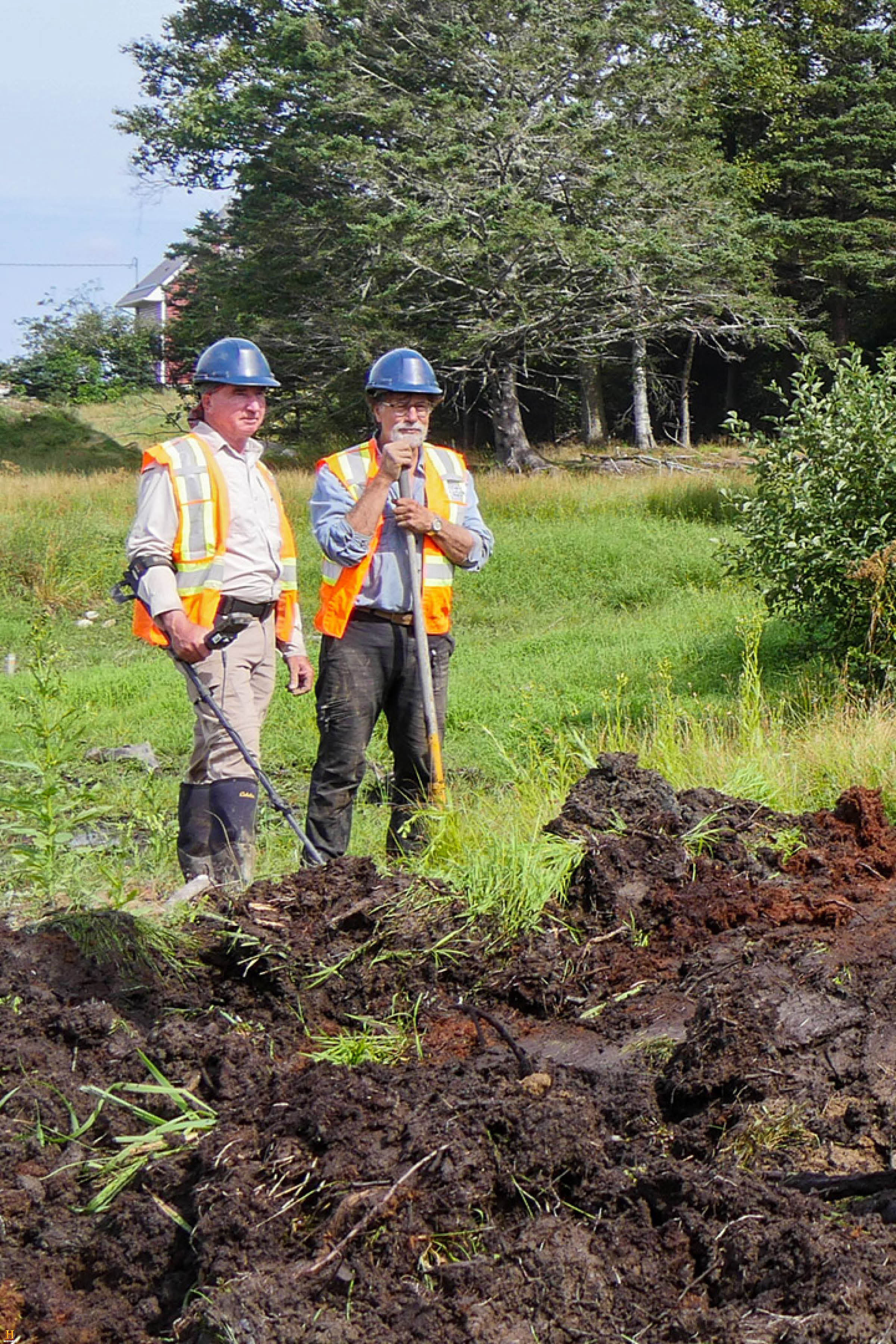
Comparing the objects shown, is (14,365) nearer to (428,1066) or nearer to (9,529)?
(9,529)

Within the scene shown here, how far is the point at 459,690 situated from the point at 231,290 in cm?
2004

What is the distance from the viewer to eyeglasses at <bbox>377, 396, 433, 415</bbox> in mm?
5320

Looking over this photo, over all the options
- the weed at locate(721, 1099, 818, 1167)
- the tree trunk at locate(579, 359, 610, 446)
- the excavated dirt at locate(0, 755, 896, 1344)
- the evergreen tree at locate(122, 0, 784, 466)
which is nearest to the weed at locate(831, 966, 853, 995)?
the excavated dirt at locate(0, 755, 896, 1344)

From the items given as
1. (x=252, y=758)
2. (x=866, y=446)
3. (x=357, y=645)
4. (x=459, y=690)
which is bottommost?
(x=459, y=690)

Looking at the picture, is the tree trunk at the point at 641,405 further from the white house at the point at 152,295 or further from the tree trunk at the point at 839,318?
the white house at the point at 152,295

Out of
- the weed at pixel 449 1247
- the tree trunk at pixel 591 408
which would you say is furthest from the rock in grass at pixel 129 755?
the tree trunk at pixel 591 408

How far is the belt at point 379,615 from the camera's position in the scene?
5348 millimetres

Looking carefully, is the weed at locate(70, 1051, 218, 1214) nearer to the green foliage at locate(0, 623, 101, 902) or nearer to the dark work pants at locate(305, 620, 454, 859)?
the green foliage at locate(0, 623, 101, 902)

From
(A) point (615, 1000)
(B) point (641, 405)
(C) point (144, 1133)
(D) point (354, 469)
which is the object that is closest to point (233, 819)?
(D) point (354, 469)

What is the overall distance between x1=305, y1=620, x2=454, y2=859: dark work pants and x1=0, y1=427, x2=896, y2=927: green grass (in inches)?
10.4

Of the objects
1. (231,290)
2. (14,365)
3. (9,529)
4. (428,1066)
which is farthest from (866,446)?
(14,365)

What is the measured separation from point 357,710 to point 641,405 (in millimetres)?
26906

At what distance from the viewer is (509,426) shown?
27500 millimetres

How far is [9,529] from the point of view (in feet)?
54.8
